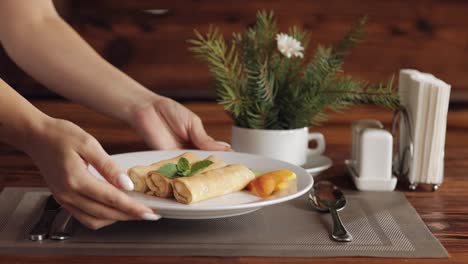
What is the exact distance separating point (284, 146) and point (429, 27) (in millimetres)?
2173

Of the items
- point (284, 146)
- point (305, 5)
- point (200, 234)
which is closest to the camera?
point (200, 234)

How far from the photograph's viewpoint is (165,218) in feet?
3.58

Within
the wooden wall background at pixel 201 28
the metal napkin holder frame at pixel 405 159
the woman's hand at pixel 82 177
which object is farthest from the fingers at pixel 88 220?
the wooden wall background at pixel 201 28

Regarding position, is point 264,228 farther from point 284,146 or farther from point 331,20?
point 331,20

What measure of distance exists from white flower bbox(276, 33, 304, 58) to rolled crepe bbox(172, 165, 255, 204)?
26 cm

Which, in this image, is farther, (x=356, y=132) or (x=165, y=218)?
(x=356, y=132)

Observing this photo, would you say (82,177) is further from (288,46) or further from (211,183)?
(288,46)

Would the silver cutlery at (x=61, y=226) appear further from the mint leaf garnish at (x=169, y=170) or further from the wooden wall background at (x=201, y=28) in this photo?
the wooden wall background at (x=201, y=28)

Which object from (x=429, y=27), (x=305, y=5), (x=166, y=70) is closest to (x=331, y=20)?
(x=305, y=5)

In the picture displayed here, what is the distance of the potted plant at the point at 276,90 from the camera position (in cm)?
130

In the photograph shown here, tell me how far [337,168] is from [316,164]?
56 mm

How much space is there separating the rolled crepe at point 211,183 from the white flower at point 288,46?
26 cm

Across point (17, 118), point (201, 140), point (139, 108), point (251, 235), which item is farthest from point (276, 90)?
point (17, 118)

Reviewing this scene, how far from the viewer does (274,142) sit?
4.32ft
